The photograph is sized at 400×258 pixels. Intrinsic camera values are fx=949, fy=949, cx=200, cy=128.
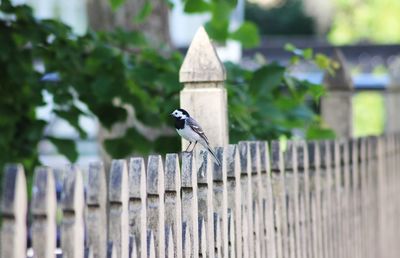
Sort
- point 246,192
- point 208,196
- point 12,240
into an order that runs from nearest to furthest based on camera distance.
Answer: point 12,240, point 208,196, point 246,192

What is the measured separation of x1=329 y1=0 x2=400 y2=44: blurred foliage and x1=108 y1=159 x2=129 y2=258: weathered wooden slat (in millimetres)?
36368

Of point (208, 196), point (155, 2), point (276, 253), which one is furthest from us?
point (155, 2)

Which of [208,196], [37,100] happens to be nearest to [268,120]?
[37,100]

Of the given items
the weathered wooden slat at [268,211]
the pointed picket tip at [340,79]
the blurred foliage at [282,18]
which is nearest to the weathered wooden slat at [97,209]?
the weathered wooden slat at [268,211]

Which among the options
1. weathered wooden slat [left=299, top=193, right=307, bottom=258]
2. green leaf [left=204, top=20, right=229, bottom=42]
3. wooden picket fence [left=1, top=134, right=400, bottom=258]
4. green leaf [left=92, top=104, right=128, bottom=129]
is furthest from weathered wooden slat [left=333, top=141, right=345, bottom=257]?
green leaf [left=92, top=104, right=128, bottom=129]

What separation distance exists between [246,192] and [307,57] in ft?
8.60

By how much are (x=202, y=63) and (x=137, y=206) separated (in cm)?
139

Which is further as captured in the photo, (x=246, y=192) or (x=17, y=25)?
(x=17, y=25)

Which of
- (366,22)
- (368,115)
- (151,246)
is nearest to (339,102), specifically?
(151,246)

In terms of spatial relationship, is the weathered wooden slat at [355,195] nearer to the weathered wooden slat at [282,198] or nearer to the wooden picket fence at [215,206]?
the wooden picket fence at [215,206]

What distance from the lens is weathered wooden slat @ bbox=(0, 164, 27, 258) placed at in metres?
2.27

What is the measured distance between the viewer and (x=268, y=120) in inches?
260

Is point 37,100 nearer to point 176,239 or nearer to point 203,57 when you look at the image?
point 203,57

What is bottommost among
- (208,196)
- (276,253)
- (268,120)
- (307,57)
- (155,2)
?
(276,253)
